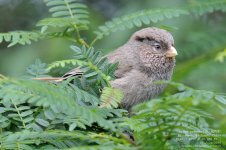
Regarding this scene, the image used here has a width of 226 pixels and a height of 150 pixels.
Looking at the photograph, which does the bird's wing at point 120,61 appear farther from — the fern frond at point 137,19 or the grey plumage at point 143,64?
the fern frond at point 137,19

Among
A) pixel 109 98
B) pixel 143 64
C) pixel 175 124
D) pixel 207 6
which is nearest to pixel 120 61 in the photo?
pixel 143 64

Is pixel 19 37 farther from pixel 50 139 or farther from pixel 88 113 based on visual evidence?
pixel 88 113

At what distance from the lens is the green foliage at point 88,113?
10.4 ft

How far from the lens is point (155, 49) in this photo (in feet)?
20.3

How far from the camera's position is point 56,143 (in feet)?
12.0

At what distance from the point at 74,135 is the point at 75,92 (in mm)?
539

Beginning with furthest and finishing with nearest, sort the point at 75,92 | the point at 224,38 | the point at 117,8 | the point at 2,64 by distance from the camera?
the point at 117,8
the point at 2,64
the point at 224,38
the point at 75,92


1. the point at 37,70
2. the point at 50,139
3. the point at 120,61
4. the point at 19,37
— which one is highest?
the point at 19,37

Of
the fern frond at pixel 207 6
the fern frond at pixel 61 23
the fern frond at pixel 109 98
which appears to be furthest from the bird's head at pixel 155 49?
the fern frond at pixel 109 98

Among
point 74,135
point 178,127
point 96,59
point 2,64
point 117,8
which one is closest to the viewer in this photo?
point 178,127

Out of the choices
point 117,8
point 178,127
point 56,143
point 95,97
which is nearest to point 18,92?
point 56,143

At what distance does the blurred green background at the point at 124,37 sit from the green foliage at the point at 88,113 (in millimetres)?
980

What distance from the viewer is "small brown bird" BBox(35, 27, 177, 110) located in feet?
18.2

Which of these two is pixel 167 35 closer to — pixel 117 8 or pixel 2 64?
pixel 2 64
